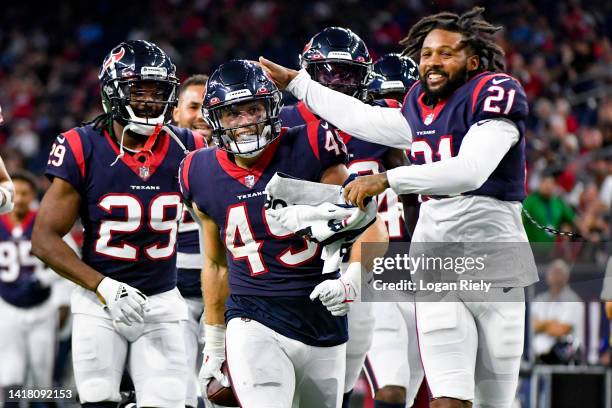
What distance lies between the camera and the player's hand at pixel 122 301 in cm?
447

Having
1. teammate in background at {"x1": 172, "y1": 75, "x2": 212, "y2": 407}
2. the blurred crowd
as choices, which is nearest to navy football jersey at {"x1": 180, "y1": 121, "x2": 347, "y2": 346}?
teammate in background at {"x1": 172, "y1": 75, "x2": 212, "y2": 407}

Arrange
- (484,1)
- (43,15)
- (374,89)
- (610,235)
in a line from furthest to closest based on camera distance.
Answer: (43,15) < (484,1) < (610,235) < (374,89)

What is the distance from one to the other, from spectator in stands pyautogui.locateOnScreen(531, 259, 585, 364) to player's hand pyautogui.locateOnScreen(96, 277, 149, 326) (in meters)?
3.99

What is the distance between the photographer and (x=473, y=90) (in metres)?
4.11

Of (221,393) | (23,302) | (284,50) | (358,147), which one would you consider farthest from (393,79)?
(284,50)

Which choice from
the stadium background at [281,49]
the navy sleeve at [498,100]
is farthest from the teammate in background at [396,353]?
the stadium background at [281,49]

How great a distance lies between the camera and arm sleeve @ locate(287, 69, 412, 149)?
177 inches

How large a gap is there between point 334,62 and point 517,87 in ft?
5.02

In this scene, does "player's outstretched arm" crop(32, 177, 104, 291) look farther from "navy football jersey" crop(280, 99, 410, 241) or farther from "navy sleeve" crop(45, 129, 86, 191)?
"navy football jersey" crop(280, 99, 410, 241)

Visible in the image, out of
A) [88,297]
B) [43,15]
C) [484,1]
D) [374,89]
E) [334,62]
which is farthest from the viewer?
[43,15]

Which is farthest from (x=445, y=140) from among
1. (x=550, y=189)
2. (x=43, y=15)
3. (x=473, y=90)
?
(x=43, y=15)

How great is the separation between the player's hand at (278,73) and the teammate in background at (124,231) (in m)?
0.51

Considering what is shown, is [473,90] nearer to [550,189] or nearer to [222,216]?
[222,216]

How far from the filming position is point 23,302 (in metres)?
7.77
